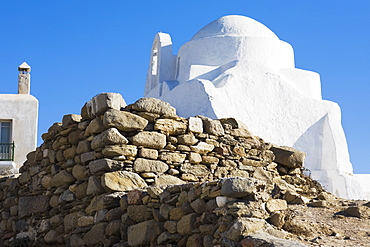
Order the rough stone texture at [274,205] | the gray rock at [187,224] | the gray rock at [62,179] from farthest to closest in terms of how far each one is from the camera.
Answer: the gray rock at [62,179]
the gray rock at [187,224]
the rough stone texture at [274,205]

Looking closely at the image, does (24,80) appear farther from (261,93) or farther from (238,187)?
(238,187)

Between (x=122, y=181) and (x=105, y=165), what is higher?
(x=105, y=165)

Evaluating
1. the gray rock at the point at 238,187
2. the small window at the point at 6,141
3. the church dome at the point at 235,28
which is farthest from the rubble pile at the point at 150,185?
the church dome at the point at 235,28

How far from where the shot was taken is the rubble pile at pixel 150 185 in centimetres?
451

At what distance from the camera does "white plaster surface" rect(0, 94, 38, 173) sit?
1490 cm

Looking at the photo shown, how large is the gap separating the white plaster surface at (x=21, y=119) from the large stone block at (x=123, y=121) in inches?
373

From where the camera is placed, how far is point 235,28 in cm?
2158

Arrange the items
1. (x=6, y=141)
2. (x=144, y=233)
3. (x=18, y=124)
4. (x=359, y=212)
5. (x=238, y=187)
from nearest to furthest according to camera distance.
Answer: (x=238, y=187) → (x=144, y=233) → (x=359, y=212) → (x=6, y=141) → (x=18, y=124)

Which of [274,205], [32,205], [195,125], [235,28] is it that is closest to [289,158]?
[195,125]

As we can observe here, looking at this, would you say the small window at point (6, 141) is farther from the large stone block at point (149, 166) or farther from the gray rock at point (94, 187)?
the large stone block at point (149, 166)

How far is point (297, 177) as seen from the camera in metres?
7.35

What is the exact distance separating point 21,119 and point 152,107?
9.75 m

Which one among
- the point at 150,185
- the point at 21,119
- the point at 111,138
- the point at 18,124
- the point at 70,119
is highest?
the point at 21,119

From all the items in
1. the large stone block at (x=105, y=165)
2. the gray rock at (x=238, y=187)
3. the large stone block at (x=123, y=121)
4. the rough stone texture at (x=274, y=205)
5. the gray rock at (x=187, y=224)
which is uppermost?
the large stone block at (x=123, y=121)
